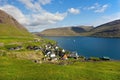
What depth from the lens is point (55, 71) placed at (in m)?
76.2

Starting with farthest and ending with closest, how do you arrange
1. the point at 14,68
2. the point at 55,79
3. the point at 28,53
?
1. the point at 28,53
2. the point at 14,68
3. the point at 55,79

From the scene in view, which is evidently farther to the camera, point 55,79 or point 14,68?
point 14,68

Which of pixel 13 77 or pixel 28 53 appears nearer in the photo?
pixel 13 77

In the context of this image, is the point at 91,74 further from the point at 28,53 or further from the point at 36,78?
the point at 28,53

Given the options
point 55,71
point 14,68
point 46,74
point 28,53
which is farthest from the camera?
point 28,53

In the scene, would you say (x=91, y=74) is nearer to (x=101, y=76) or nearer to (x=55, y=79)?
(x=101, y=76)

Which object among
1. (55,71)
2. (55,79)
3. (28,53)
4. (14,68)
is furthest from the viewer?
(28,53)

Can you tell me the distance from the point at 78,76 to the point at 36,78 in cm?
1574

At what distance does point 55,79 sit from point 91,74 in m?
16.1

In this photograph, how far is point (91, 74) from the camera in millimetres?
74875

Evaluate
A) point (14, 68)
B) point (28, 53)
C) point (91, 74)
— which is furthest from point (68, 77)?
point (28, 53)

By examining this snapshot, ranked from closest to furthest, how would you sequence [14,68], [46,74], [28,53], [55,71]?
1. [46,74]
2. [55,71]
3. [14,68]
4. [28,53]

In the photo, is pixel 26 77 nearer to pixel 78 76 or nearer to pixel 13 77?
pixel 13 77

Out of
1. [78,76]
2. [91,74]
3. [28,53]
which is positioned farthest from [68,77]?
[28,53]
